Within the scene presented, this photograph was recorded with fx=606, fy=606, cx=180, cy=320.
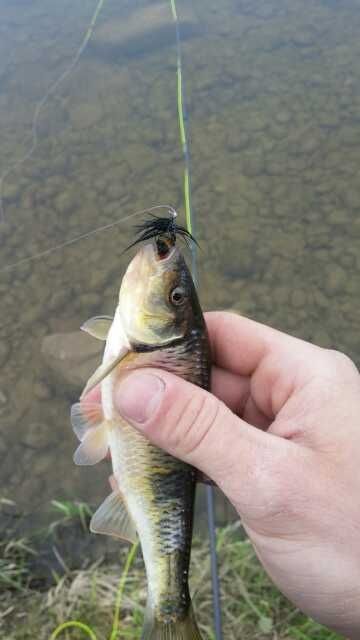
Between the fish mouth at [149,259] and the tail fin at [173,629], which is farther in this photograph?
the tail fin at [173,629]

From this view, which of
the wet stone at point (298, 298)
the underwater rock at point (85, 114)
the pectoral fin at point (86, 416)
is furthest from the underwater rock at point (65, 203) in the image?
the pectoral fin at point (86, 416)

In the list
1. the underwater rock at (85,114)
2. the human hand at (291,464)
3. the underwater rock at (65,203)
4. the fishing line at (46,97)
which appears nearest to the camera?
the human hand at (291,464)

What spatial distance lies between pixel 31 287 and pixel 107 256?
2.29 ft

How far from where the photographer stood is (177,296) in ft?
5.99

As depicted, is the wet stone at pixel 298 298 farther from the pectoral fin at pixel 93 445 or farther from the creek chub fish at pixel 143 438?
the pectoral fin at pixel 93 445

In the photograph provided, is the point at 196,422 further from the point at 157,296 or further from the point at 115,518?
the point at 115,518

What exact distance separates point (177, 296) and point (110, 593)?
6.23 feet

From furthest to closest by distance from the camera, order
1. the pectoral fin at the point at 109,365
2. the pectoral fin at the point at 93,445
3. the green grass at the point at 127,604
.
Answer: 1. the green grass at the point at 127,604
2. the pectoral fin at the point at 93,445
3. the pectoral fin at the point at 109,365

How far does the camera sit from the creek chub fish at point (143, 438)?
5.96 ft

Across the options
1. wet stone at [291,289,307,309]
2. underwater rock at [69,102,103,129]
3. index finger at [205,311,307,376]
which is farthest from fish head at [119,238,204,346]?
underwater rock at [69,102,103,129]

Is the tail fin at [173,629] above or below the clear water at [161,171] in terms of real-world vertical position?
below

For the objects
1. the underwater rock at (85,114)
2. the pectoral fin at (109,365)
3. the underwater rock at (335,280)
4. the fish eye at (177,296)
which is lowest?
the underwater rock at (335,280)

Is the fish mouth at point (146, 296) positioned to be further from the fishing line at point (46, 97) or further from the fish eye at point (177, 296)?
the fishing line at point (46, 97)

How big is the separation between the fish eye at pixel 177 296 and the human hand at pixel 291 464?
0.22 meters
